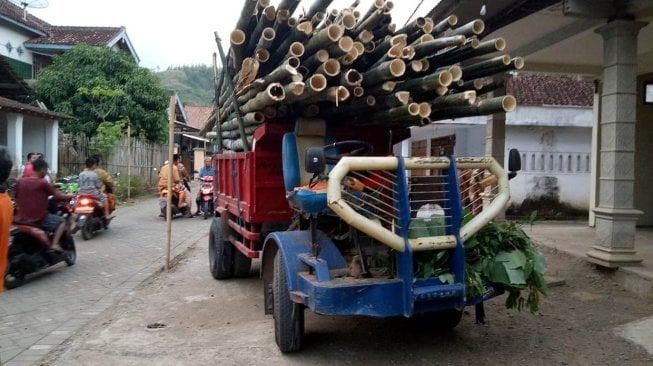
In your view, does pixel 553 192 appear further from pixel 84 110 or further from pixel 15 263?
pixel 84 110

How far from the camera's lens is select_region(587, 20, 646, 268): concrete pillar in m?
6.17

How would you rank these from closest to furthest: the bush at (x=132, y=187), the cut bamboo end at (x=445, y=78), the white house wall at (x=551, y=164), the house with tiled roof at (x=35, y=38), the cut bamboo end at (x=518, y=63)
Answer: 1. the cut bamboo end at (x=445, y=78)
2. the cut bamboo end at (x=518, y=63)
3. the white house wall at (x=551, y=164)
4. the bush at (x=132, y=187)
5. the house with tiled roof at (x=35, y=38)

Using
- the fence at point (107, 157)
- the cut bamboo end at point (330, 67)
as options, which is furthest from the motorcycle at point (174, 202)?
the cut bamboo end at point (330, 67)

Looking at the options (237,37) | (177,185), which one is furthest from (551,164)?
(237,37)

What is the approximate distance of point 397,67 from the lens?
13.8 feet

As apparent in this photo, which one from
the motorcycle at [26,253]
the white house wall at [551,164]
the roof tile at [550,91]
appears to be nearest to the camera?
the motorcycle at [26,253]

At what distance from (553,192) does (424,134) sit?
656cm

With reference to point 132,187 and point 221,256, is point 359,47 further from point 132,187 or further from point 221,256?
point 132,187

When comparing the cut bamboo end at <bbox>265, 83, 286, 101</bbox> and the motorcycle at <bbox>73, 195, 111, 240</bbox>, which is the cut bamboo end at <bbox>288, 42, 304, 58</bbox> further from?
the motorcycle at <bbox>73, 195, 111, 240</bbox>

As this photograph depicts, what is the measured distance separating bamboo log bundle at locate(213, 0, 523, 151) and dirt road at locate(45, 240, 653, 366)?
194cm

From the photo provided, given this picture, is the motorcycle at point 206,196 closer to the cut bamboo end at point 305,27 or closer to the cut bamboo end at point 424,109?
the cut bamboo end at point 305,27

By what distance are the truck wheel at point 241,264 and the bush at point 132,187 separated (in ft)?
36.6

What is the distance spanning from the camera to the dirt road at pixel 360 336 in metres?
4.25

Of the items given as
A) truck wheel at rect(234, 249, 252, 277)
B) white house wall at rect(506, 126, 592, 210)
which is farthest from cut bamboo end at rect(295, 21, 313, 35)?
white house wall at rect(506, 126, 592, 210)
